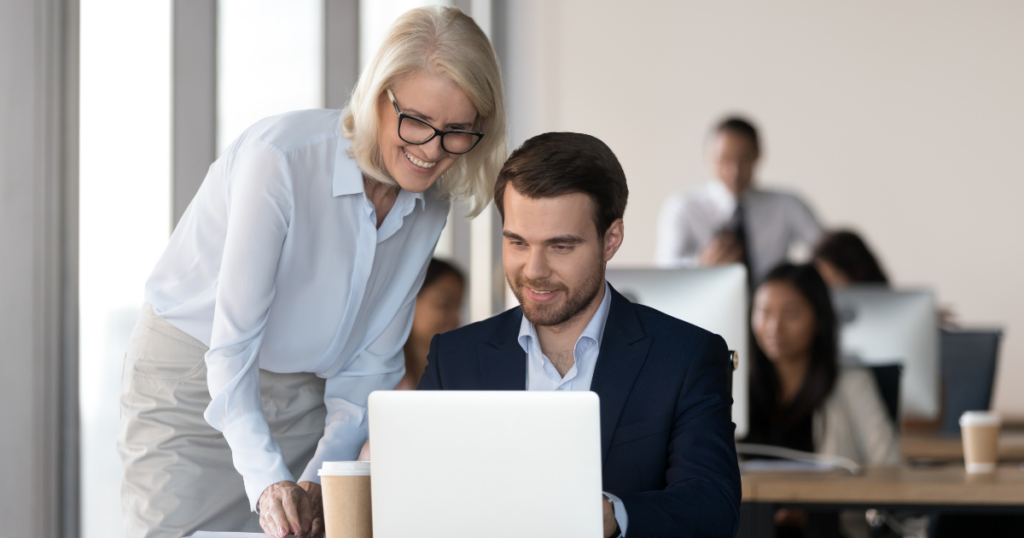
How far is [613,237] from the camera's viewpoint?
1580 millimetres

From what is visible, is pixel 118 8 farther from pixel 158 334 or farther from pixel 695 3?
pixel 695 3

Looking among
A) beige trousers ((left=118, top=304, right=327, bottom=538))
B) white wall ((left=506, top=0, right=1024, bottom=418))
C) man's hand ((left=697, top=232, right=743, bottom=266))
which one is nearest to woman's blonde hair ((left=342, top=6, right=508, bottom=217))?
beige trousers ((left=118, top=304, right=327, bottom=538))

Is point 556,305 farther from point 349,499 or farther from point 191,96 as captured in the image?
point 191,96

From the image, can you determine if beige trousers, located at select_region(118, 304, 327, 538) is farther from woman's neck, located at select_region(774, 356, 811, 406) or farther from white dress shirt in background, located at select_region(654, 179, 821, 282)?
white dress shirt in background, located at select_region(654, 179, 821, 282)

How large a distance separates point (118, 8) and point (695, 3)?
3848 mm

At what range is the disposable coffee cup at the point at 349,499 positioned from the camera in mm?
1105

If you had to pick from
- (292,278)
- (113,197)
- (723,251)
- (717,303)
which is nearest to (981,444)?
(717,303)

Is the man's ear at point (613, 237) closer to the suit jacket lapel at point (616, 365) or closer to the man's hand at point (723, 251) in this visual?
the suit jacket lapel at point (616, 365)

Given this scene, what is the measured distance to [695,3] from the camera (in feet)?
18.0

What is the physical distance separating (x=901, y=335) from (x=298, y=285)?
1850 mm

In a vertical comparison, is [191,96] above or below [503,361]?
above

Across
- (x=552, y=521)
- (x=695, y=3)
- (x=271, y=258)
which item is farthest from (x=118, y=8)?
(x=695, y=3)

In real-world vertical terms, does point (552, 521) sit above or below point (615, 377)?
below

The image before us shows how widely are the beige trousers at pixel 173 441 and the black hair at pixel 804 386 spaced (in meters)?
1.56
